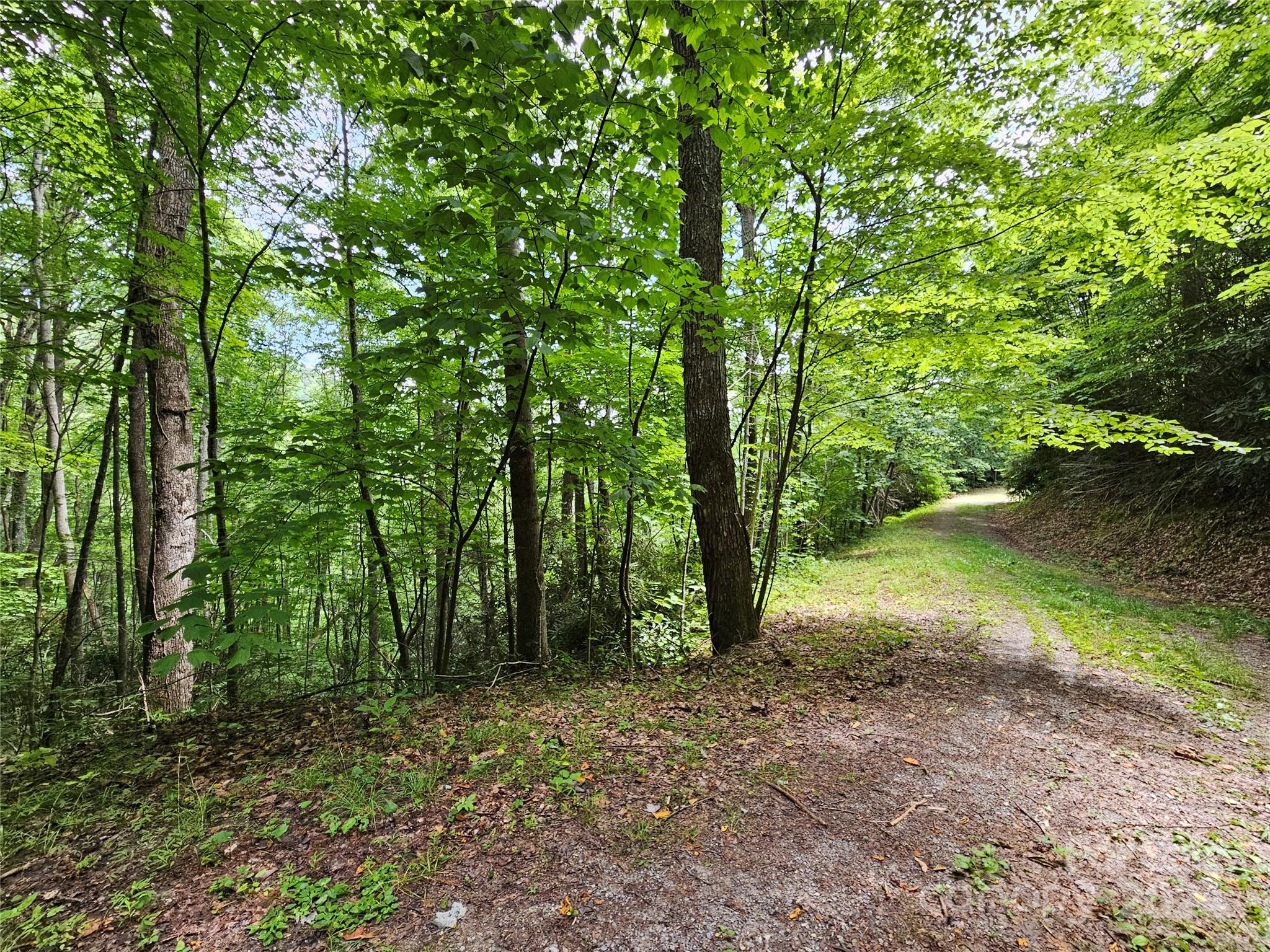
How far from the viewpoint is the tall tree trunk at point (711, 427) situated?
17.2 ft

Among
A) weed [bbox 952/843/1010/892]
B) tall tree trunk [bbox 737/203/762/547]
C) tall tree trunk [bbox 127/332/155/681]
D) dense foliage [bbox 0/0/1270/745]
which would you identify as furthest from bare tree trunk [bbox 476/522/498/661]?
weed [bbox 952/843/1010/892]

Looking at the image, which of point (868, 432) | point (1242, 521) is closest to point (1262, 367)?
point (1242, 521)

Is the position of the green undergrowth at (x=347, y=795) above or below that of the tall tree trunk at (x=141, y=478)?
below

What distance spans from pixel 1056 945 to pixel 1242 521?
11814mm

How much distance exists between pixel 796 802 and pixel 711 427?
3581 mm

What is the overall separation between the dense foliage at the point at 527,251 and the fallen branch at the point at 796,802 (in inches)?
81.4

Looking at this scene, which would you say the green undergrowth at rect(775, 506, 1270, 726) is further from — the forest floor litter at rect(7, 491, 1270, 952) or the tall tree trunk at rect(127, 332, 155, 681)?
the tall tree trunk at rect(127, 332, 155, 681)

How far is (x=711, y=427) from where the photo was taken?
17.4ft

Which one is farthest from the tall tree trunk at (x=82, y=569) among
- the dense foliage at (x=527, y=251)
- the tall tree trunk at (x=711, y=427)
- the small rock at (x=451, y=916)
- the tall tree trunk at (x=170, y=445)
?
the tall tree trunk at (x=711, y=427)

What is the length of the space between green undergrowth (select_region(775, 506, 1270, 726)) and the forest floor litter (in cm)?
41

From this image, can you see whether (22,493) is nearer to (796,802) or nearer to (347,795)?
(347,795)

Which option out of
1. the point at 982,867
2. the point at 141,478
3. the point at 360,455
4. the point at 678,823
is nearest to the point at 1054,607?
the point at 982,867

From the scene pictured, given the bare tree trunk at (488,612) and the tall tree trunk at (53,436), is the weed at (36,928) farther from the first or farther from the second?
the bare tree trunk at (488,612)

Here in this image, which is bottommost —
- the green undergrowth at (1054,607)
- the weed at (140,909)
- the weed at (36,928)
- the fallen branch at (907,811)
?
the green undergrowth at (1054,607)
